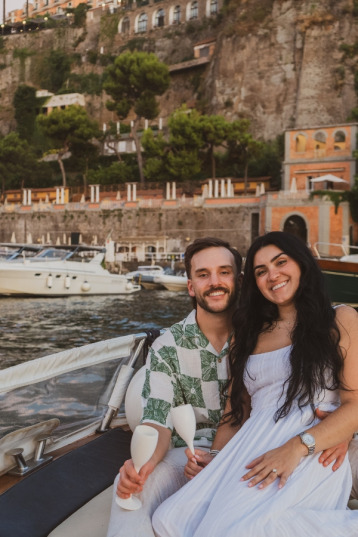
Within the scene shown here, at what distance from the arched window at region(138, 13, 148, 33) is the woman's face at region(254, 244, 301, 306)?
5461 cm

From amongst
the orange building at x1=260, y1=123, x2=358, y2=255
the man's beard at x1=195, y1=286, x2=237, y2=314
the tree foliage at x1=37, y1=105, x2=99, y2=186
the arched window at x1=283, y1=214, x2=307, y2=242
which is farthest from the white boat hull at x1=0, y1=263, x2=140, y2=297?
the tree foliage at x1=37, y1=105, x2=99, y2=186

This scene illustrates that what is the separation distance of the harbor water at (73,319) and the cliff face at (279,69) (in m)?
22.3

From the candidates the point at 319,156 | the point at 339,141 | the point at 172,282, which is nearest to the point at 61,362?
the point at 172,282

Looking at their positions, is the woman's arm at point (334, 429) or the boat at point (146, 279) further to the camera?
the boat at point (146, 279)

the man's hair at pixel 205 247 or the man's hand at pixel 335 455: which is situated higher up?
the man's hair at pixel 205 247

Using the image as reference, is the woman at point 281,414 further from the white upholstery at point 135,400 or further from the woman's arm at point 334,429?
the white upholstery at point 135,400

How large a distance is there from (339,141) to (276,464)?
29291 millimetres

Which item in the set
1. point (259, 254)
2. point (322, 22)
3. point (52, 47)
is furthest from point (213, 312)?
point (52, 47)

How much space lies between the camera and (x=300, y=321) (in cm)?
204

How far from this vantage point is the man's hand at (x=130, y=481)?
1.80 m

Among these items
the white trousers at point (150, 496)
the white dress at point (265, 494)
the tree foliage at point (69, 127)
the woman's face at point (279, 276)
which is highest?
the tree foliage at point (69, 127)

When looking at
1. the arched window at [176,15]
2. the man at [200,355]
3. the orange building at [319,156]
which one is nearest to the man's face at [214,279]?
the man at [200,355]

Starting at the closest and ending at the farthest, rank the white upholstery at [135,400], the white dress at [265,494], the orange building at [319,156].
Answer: the white dress at [265,494] < the white upholstery at [135,400] < the orange building at [319,156]

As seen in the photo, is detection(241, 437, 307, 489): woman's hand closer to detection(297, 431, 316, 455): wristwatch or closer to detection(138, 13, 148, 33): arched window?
detection(297, 431, 316, 455): wristwatch
